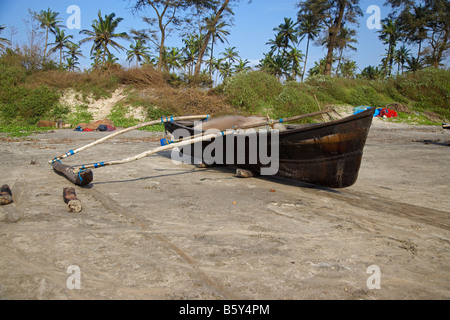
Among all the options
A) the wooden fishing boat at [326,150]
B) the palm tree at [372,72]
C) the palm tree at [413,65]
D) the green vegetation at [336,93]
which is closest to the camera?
the wooden fishing boat at [326,150]

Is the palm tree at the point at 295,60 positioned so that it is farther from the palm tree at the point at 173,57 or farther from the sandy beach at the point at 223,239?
the sandy beach at the point at 223,239

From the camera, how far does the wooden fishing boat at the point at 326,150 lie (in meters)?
4.60

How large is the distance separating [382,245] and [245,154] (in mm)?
3255

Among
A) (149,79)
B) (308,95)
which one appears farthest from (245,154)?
(149,79)

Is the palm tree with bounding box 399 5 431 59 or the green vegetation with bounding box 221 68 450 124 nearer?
the green vegetation with bounding box 221 68 450 124

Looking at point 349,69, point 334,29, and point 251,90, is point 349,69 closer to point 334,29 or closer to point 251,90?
point 334,29

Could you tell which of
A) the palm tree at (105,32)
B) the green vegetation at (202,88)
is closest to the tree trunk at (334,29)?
the green vegetation at (202,88)

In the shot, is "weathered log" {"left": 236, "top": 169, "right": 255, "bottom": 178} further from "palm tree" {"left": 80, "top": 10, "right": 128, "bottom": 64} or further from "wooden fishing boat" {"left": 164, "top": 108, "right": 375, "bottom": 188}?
"palm tree" {"left": 80, "top": 10, "right": 128, "bottom": 64}

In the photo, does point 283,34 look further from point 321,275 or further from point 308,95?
point 321,275

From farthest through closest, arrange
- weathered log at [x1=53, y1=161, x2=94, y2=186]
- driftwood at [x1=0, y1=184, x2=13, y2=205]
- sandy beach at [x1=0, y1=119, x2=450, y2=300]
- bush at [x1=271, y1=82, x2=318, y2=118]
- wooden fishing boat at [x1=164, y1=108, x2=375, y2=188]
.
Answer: bush at [x1=271, y1=82, x2=318, y2=118] → weathered log at [x1=53, y1=161, x2=94, y2=186] → wooden fishing boat at [x1=164, y1=108, x2=375, y2=188] → driftwood at [x1=0, y1=184, x2=13, y2=205] → sandy beach at [x1=0, y1=119, x2=450, y2=300]

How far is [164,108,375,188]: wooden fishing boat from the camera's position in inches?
181

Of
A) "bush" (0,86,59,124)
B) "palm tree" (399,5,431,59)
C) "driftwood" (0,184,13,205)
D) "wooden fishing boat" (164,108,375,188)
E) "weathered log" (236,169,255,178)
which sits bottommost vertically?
"driftwood" (0,184,13,205)

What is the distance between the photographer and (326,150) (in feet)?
15.8

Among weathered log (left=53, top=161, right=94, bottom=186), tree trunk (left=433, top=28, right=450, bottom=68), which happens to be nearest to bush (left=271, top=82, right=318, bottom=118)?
weathered log (left=53, top=161, right=94, bottom=186)
